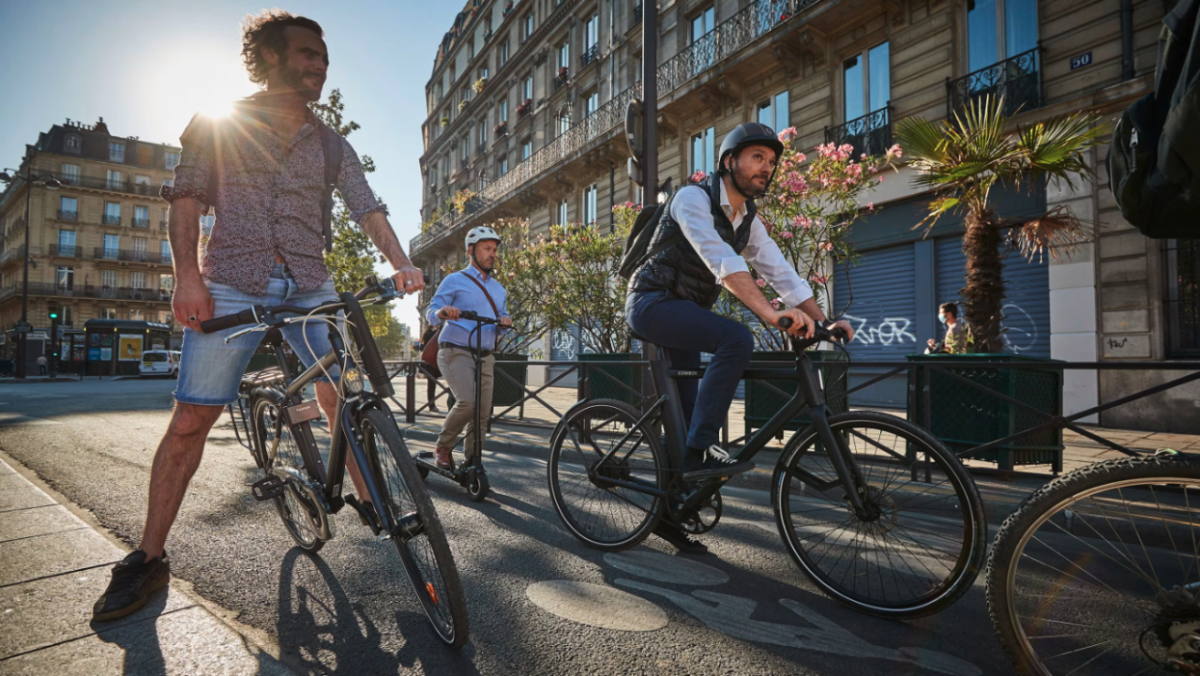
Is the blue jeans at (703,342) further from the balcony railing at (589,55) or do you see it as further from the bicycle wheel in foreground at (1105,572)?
the balcony railing at (589,55)

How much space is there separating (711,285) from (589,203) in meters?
19.1

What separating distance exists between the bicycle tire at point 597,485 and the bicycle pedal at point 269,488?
130cm

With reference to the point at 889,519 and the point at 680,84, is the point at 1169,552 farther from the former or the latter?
the point at 680,84

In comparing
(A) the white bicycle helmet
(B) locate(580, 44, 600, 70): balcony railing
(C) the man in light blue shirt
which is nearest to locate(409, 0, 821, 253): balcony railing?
(B) locate(580, 44, 600, 70): balcony railing

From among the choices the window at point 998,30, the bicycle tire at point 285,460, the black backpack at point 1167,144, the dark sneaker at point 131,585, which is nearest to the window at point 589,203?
the window at point 998,30

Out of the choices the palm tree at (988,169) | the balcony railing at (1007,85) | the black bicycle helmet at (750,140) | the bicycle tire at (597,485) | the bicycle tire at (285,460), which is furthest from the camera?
the balcony railing at (1007,85)

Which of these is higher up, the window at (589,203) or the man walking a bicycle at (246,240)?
the window at (589,203)

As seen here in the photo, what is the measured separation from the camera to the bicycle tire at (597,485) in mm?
2953

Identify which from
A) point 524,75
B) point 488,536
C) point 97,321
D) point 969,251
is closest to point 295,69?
point 488,536

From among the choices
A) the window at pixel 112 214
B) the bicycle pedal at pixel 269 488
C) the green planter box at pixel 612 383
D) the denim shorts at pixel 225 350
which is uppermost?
the window at pixel 112 214

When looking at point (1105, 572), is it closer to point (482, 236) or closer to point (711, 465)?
point (711, 465)

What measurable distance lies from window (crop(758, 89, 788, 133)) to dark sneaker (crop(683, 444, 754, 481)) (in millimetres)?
12975

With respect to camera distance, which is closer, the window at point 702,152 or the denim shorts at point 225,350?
the denim shorts at point 225,350

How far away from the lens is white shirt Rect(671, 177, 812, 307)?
2.62 m
